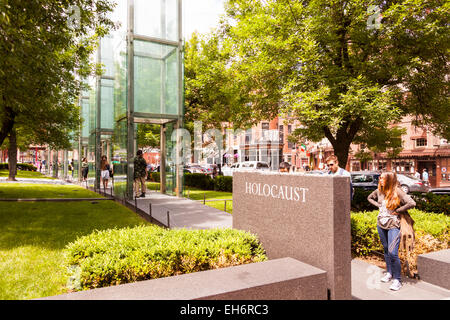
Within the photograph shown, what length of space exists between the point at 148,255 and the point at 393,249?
3.66 meters

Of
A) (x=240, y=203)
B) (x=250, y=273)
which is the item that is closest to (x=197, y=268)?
(x=250, y=273)

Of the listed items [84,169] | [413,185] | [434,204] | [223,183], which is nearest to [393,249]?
[434,204]

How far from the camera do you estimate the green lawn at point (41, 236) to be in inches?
170

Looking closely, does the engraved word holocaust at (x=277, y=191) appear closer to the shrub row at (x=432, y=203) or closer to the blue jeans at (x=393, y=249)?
the blue jeans at (x=393, y=249)

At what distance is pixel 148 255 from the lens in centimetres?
377

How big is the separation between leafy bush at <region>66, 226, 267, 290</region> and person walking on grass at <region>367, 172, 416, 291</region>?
2.02m

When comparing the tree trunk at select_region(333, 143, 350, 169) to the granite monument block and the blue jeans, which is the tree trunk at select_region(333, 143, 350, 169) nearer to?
the blue jeans

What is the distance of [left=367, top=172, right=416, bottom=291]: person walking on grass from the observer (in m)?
4.66

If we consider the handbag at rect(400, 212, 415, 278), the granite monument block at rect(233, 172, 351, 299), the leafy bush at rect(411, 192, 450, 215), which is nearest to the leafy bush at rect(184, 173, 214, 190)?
the leafy bush at rect(411, 192, 450, 215)

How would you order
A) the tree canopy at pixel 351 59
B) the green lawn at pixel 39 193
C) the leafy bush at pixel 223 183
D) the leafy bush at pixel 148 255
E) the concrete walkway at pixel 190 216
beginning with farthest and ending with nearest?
the leafy bush at pixel 223 183
the green lawn at pixel 39 193
the tree canopy at pixel 351 59
the concrete walkway at pixel 190 216
the leafy bush at pixel 148 255

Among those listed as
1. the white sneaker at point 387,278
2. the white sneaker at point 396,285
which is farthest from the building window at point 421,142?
the white sneaker at point 396,285

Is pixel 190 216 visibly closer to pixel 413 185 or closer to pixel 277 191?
pixel 277 191

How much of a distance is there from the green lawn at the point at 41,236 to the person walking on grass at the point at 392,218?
4639 millimetres
